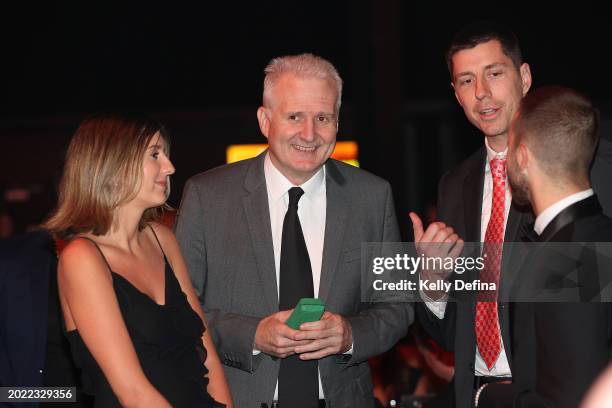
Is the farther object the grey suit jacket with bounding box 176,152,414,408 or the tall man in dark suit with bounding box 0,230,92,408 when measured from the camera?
the tall man in dark suit with bounding box 0,230,92,408

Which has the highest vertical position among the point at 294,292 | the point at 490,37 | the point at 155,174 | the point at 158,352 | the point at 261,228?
the point at 490,37

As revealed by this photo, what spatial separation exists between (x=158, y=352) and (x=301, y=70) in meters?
1.29

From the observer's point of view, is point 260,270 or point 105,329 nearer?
point 105,329

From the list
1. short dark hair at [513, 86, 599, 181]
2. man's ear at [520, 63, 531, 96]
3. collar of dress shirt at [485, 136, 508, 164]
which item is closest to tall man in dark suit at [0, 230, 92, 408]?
collar of dress shirt at [485, 136, 508, 164]

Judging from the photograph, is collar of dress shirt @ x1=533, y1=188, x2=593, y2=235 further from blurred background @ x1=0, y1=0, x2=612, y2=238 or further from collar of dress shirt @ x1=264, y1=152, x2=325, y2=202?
blurred background @ x1=0, y1=0, x2=612, y2=238

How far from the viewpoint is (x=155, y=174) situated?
9.20ft

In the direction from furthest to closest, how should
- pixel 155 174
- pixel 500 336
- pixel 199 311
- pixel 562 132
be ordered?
pixel 500 336, pixel 199 311, pixel 155 174, pixel 562 132

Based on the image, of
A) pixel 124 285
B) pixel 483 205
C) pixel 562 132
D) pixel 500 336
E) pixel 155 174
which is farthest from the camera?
pixel 483 205

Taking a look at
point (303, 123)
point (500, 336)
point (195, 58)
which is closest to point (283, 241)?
point (303, 123)

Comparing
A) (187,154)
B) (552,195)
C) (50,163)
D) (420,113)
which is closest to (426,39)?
(420,113)

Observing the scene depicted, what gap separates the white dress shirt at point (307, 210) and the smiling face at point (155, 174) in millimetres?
620

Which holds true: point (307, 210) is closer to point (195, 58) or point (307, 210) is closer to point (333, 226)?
point (333, 226)

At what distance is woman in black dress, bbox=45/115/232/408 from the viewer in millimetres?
2541

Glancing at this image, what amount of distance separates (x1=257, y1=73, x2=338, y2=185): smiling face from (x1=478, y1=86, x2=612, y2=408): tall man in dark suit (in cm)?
94
